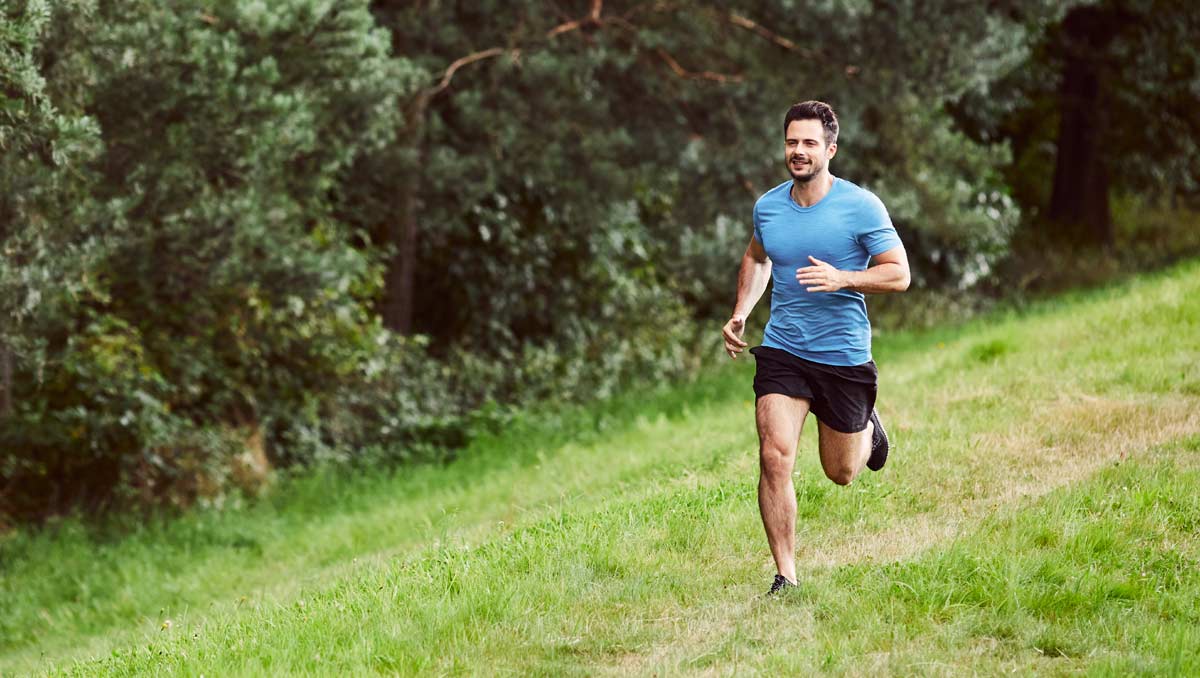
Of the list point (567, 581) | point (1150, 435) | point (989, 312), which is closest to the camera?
point (567, 581)

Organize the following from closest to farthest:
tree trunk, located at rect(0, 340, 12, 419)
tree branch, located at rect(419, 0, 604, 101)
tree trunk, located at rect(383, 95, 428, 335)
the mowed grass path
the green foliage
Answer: the mowed grass path
the green foliage
tree trunk, located at rect(0, 340, 12, 419)
tree branch, located at rect(419, 0, 604, 101)
tree trunk, located at rect(383, 95, 428, 335)

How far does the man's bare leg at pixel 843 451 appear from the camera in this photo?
6.21 meters

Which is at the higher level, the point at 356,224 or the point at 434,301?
the point at 356,224

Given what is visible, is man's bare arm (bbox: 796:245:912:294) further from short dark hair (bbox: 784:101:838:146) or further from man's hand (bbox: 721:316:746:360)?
short dark hair (bbox: 784:101:838:146)

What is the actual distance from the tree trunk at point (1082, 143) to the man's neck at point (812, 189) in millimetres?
17555

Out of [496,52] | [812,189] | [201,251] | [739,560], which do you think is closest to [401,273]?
[496,52]

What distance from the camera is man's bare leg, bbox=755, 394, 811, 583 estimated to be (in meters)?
5.79

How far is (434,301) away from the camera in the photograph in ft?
55.5

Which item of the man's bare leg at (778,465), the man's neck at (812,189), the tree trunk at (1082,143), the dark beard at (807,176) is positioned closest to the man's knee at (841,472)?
the man's bare leg at (778,465)

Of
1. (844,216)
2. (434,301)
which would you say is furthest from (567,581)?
(434,301)

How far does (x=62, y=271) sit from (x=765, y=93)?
8.24 metres

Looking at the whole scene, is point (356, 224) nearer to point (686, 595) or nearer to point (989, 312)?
point (989, 312)

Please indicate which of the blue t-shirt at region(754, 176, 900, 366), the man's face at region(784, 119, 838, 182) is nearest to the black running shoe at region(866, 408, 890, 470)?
the blue t-shirt at region(754, 176, 900, 366)

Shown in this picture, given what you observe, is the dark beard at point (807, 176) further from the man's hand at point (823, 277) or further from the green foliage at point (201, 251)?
the green foliage at point (201, 251)
